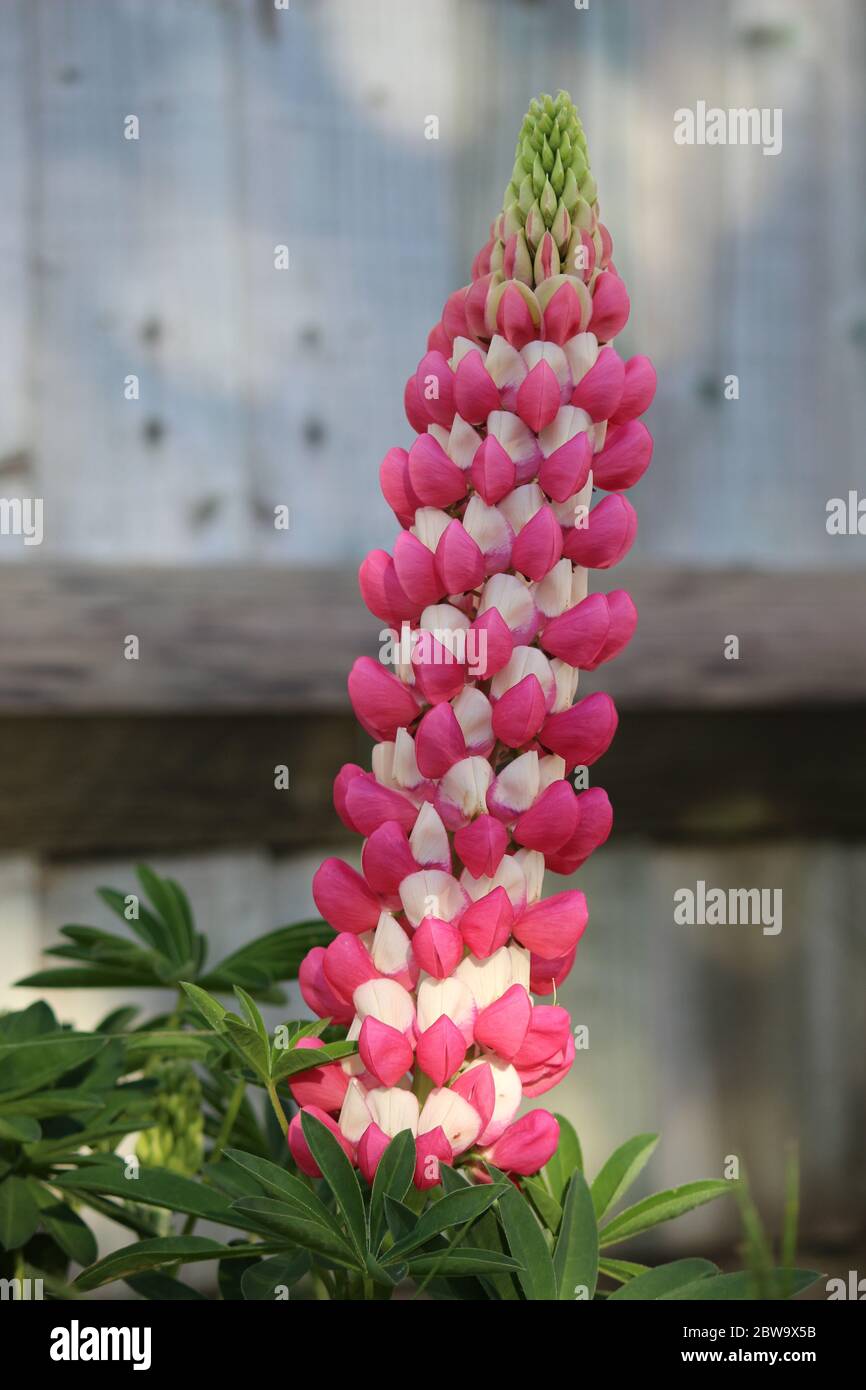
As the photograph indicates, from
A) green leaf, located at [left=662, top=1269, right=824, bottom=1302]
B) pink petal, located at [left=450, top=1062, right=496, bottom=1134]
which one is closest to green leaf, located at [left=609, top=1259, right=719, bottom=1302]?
green leaf, located at [left=662, top=1269, right=824, bottom=1302]

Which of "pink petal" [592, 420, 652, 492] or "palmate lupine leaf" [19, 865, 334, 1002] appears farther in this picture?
"palmate lupine leaf" [19, 865, 334, 1002]

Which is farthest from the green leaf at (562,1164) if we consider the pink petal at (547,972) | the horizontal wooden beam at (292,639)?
the horizontal wooden beam at (292,639)

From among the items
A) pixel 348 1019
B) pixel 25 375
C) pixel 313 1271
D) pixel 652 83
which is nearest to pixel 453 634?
pixel 348 1019

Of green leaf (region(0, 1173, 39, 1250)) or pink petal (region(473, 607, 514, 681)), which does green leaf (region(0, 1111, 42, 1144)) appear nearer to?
green leaf (region(0, 1173, 39, 1250))

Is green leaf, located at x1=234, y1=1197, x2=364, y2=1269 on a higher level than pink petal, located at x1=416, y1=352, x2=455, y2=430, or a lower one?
lower

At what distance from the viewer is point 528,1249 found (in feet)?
1.53

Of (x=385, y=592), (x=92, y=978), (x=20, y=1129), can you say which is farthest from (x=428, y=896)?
(x=92, y=978)

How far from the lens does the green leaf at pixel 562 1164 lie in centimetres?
60

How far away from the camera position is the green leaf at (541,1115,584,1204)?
60cm

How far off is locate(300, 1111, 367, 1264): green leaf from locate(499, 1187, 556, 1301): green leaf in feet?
0.19

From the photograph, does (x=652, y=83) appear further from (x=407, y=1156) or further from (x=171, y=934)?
(x=407, y=1156)

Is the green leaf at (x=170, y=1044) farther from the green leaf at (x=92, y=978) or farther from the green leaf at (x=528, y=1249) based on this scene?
the green leaf at (x=528, y=1249)

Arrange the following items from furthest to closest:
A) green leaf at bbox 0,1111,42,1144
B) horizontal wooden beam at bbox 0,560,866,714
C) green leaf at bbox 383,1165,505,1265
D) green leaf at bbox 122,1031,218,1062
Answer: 1. horizontal wooden beam at bbox 0,560,866,714
2. green leaf at bbox 122,1031,218,1062
3. green leaf at bbox 0,1111,42,1144
4. green leaf at bbox 383,1165,505,1265

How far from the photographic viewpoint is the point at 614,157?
47.0 inches
